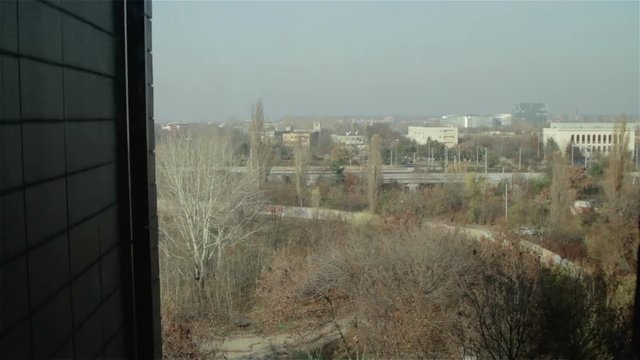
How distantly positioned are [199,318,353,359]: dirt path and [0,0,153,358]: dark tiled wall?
0.71 metres

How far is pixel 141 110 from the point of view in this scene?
4.88 feet

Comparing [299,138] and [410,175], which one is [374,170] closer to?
[410,175]

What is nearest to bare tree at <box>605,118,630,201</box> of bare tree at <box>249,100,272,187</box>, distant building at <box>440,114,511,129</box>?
distant building at <box>440,114,511,129</box>

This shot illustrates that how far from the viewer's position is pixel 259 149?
2.37 m

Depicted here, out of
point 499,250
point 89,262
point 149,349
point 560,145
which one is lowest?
point 149,349

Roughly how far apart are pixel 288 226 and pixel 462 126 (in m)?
0.84

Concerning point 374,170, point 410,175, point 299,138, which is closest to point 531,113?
point 410,175

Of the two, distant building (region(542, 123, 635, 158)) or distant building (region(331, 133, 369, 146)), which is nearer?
distant building (region(542, 123, 635, 158))

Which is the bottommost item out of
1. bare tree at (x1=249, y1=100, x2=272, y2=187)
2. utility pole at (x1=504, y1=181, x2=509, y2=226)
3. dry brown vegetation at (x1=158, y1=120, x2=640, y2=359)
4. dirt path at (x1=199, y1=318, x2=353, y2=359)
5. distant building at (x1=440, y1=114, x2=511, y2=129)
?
dirt path at (x1=199, y1=318, x2=353, y2=359)

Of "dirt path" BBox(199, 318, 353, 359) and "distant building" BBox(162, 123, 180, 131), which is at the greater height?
"distant building" BBox(162, 123, 180, 131)

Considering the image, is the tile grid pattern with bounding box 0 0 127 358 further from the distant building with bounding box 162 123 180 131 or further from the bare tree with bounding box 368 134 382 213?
the bare tree with bounding box 368 134 382 213

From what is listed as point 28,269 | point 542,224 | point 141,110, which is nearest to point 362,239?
point 542,224

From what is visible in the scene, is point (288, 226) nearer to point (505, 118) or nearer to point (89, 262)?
point (505, 118)

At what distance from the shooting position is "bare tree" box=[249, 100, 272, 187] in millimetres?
2227
